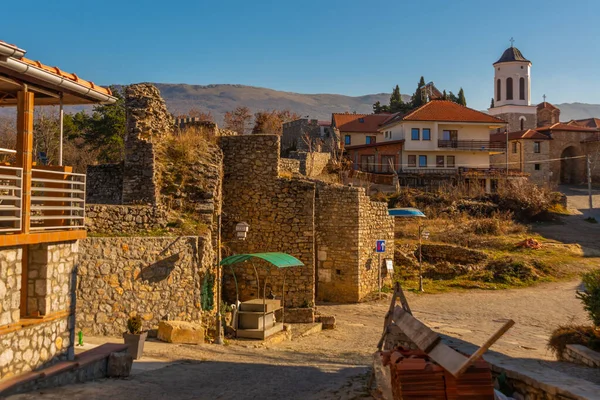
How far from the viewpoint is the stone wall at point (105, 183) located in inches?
713

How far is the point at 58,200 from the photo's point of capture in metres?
9.23

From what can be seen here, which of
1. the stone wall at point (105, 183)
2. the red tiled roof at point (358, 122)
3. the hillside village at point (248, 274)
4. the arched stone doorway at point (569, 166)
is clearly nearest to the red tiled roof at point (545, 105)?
the arched stone doorway at point (569, 166)

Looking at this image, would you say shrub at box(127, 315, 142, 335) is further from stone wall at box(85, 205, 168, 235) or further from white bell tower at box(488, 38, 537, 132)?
white bell tower at box(488, 38, 537, 132)

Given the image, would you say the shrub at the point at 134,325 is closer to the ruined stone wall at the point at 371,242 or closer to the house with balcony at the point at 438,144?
the ruined stone wall at the point at 371,242

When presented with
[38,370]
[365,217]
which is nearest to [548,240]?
[365,217]

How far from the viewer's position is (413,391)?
7.00m

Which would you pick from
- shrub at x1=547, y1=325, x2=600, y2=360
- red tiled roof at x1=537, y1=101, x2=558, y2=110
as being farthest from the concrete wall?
red tiled roof at x1=537, y1=101, x2=558, y2=110

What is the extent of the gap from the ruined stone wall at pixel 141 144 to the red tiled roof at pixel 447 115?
32.9 metres

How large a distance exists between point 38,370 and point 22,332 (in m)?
0.66

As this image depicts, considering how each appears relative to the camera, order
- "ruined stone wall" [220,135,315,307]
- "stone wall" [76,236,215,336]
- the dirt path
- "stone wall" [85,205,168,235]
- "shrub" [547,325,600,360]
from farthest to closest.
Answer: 1. "ruined stone wall" [220,135,315,307]
2. "stone wall" [85,205,168,235]
3. "stone wall" [76,236,215,336]
4. "shrub" [547,325,600,360]
5. the dirt path

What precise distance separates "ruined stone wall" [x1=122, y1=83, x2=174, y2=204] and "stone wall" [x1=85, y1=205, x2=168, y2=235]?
1.25 meters

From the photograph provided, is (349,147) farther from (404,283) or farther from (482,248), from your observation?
(404,283)

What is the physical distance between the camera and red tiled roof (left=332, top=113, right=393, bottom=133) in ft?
191

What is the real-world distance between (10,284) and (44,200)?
55.5 inches
